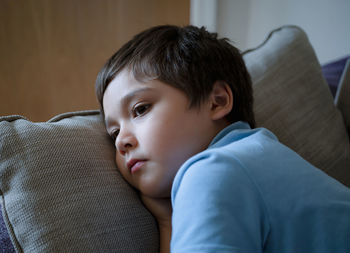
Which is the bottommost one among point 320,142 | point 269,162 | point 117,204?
point 320,142

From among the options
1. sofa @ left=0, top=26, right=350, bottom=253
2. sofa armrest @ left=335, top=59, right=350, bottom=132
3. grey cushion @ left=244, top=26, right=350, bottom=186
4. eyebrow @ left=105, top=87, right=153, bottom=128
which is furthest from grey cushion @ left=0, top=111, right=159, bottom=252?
sofa armrest @ left=335, top=59, right=350, bottom=132

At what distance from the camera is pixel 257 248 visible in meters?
0.51

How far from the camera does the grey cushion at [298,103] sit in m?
1.08

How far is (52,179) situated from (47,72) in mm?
1164

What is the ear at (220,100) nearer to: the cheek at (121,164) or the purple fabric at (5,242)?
the cheek at (121,164)

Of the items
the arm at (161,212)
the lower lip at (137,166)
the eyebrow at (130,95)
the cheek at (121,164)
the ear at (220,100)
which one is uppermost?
the eyebrow at (130,95)

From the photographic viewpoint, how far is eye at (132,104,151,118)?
74 cm

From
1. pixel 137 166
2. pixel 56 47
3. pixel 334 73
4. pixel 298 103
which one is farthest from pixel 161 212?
pixel 56 47

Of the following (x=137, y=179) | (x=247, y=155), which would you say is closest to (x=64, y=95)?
(x=137, y=179)

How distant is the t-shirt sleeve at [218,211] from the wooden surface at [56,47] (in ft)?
4.30

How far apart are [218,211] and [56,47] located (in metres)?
1.43

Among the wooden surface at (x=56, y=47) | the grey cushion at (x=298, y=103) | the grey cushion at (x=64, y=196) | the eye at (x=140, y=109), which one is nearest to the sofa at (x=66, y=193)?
the grey cushion at (x=64, y=196)

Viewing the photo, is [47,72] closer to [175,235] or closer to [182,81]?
[182,81]

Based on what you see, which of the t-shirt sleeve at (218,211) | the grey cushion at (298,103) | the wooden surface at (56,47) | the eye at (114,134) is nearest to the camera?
the t-shirt sleeve at (218,211)
